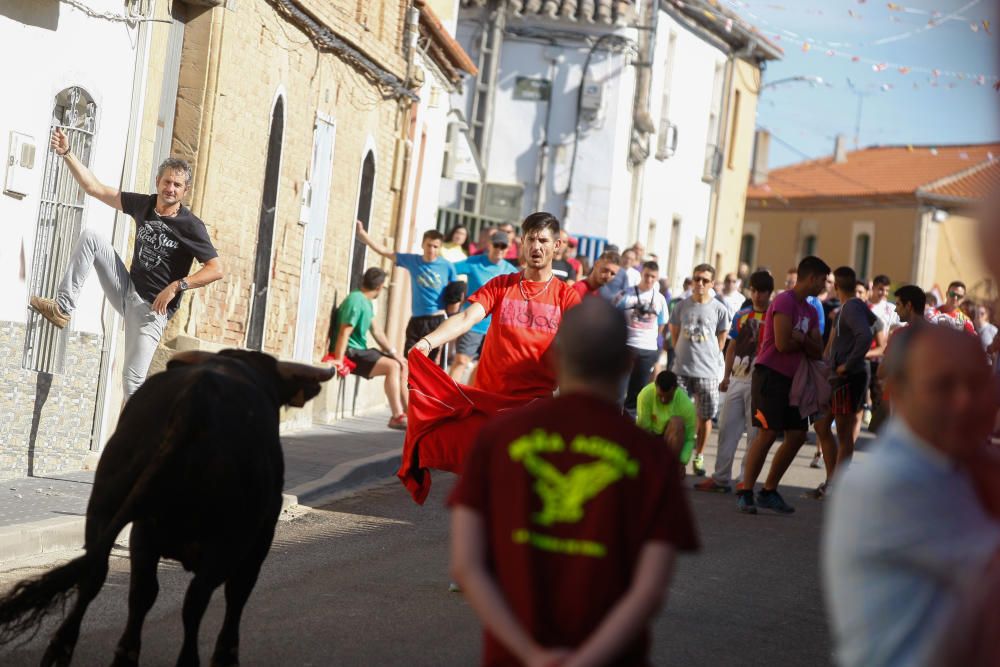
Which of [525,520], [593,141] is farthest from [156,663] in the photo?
[593,141]

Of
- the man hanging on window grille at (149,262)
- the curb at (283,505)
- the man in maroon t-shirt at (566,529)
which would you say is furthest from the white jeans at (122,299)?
the man in maroon t-shirt at (566,529)

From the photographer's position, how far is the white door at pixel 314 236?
55.1 feet

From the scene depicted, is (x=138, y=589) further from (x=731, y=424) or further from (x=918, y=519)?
(x=731, y=424)

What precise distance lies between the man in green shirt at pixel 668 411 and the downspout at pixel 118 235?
4.36m

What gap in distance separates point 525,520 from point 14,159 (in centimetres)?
770

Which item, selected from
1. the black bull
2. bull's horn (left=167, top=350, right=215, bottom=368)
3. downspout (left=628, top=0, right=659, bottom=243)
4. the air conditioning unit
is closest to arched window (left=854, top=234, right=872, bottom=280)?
downspout (left=628, top=0, right=659, bottom=243)

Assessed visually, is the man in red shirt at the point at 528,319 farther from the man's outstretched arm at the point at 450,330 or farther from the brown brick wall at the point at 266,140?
the brown brick wall at the point at 266,140

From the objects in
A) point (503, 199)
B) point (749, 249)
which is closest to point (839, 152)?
point (749, 249)

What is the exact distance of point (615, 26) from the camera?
3247 centimetres

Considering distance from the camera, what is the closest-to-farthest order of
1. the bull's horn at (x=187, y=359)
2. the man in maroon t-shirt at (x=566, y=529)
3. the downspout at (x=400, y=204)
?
1. the man in maroon t-shirt at (x=566, y=529)
2. the bull's horn at (x=187, y=359)
3. the downspout at (x=400, y=204)

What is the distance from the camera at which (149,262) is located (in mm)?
9961

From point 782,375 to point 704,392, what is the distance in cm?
274

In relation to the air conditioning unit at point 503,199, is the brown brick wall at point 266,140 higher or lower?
lower

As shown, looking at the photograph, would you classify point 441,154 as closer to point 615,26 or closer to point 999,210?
point 615,26
